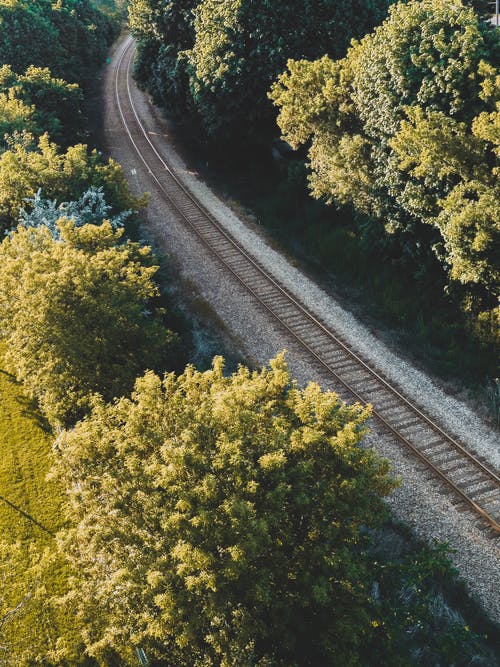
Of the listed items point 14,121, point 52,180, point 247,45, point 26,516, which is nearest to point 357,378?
point 26,516

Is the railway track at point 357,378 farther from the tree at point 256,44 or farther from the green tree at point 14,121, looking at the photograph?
the green tree at point 14,121

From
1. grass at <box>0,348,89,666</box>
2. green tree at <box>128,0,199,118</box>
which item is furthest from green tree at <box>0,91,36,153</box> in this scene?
grass at <box>0,348,89,666</box>

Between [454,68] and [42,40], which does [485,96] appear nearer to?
[454,68]

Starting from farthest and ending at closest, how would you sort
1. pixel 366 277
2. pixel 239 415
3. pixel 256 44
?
pixel 256 44, pixel 366 277, pixel 239 415

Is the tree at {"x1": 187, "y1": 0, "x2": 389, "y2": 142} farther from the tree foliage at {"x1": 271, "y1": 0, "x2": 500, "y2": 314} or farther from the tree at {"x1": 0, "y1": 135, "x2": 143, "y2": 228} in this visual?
the tree at {"x1": 0, "y1": 135, "x2": 143, "y2": 228}

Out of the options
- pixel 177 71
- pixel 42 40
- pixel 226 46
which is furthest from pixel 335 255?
pixel 42 40

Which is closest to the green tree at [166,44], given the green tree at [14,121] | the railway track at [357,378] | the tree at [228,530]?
the railway track at [357,378]

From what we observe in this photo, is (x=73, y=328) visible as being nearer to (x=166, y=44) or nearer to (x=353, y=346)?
(x=353, y=346)
